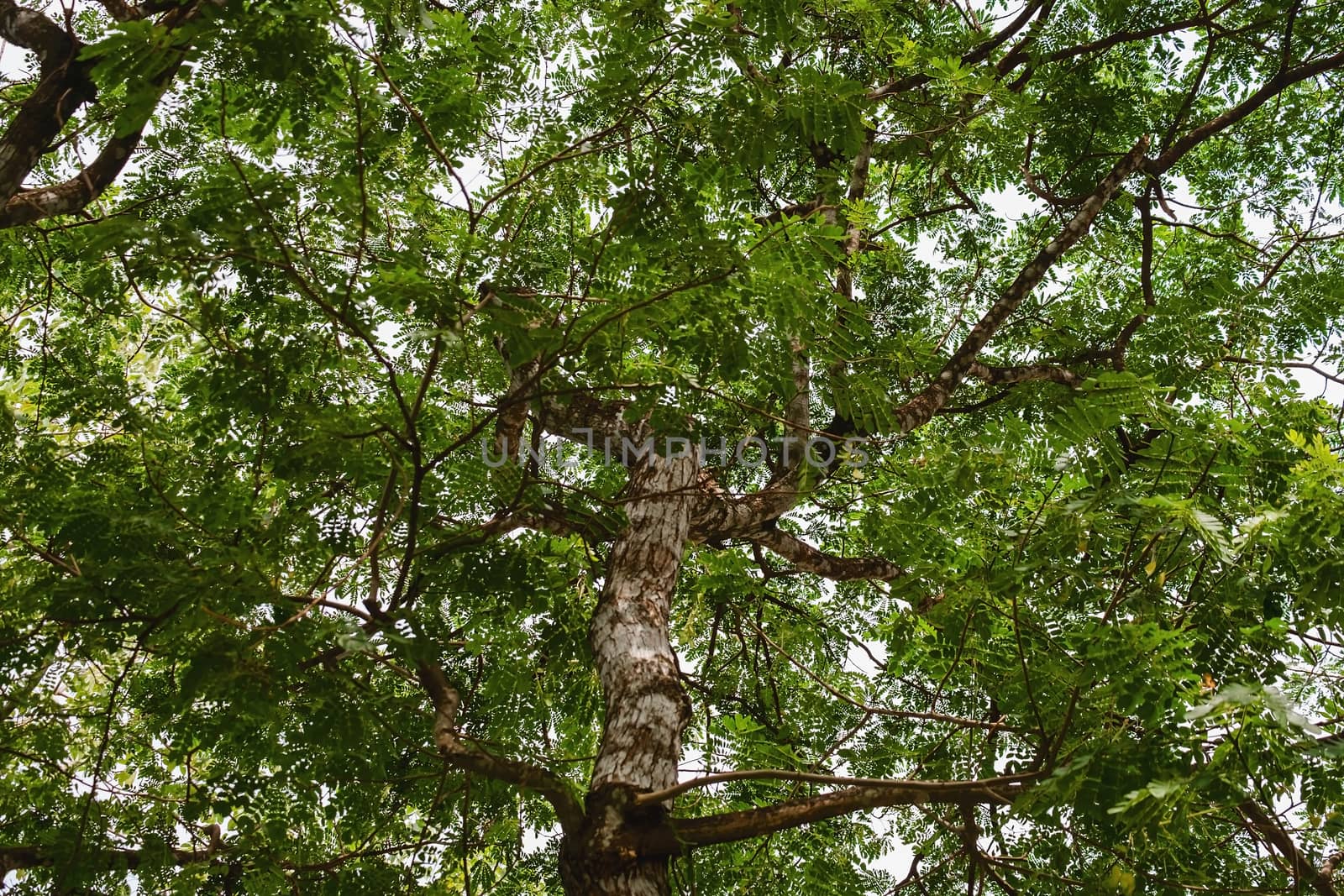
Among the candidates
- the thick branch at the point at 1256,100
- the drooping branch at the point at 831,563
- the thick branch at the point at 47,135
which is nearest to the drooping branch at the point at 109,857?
the thick branch at the point at 47,135

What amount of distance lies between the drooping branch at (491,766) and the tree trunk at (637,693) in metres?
0.09

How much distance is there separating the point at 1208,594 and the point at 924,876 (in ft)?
8.36

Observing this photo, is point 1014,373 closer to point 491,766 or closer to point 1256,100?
point 1256,100

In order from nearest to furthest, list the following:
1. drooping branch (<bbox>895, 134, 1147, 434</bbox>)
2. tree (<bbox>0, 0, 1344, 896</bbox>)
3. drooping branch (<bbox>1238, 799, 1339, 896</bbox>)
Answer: tree (<bbox>0, 0, 1344, 896</bbox>), drooping branch (<bbox>1238, 799, 1339, 896</bbox>), drooping branch (<bbox>895, 134, 1147, 434</bbox>)

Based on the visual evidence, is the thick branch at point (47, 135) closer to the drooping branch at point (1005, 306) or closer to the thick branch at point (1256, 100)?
the drooping branch at point (1005, 306)

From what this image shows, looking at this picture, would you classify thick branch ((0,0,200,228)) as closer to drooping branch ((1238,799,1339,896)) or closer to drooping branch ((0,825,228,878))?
drooping branch ((0,825,228,878))

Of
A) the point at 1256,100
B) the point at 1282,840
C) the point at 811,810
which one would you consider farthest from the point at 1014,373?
the point at 811,810

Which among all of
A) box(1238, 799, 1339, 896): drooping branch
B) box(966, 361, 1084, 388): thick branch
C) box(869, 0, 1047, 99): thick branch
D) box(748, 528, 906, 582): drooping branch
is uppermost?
box(869, 0, 1047, 99): thick branch

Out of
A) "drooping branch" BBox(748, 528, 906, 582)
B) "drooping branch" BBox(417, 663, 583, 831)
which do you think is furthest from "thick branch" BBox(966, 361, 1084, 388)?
"drooping branch" BBox(417, 663, 583, 831)

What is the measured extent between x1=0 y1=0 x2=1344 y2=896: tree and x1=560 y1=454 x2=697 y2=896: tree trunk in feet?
0.06

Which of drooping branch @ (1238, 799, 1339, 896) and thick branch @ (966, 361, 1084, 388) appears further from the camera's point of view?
thick branch @ (966, 361, 1084, 388)

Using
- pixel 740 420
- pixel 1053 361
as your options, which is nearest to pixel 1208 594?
pixel 740 420

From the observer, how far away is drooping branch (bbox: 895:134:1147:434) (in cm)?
582

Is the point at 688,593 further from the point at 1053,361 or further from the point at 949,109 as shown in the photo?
the point at 949,109
